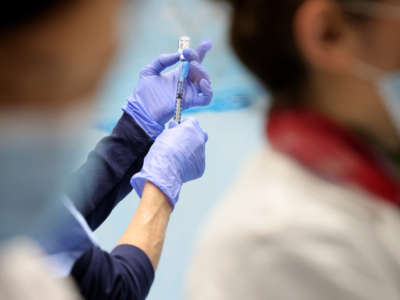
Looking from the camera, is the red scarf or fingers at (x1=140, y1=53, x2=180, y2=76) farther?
fingers at (x1=140, y1=53, x2=180, y2=76)

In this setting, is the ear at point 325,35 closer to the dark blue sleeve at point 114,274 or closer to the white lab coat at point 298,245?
the white lab coat at point 298,245

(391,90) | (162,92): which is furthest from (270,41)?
(162,92)

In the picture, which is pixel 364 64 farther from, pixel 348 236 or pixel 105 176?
pixel 105 176

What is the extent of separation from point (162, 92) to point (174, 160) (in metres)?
0.24

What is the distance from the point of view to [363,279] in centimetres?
63

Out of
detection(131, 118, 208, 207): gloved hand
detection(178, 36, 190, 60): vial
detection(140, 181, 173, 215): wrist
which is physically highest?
detection(178, 36, 190, 60): vial

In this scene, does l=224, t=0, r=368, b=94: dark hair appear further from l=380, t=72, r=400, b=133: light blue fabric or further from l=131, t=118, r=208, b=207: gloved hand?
l=131, t=118, r=208, b=207: gloved hand

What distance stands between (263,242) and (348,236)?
0.37 ft

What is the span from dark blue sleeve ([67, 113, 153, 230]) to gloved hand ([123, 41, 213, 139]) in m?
0.03

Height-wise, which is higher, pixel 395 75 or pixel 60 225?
pixel 395 75

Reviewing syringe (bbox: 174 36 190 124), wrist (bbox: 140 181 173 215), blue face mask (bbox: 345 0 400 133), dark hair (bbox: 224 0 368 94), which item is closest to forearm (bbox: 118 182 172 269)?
wrist (bbox: 140 181 173 215)

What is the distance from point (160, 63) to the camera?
4.47 feet

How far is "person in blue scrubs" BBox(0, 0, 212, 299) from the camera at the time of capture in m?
0.51

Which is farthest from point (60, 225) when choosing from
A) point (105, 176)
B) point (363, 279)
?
point (363, 279)
